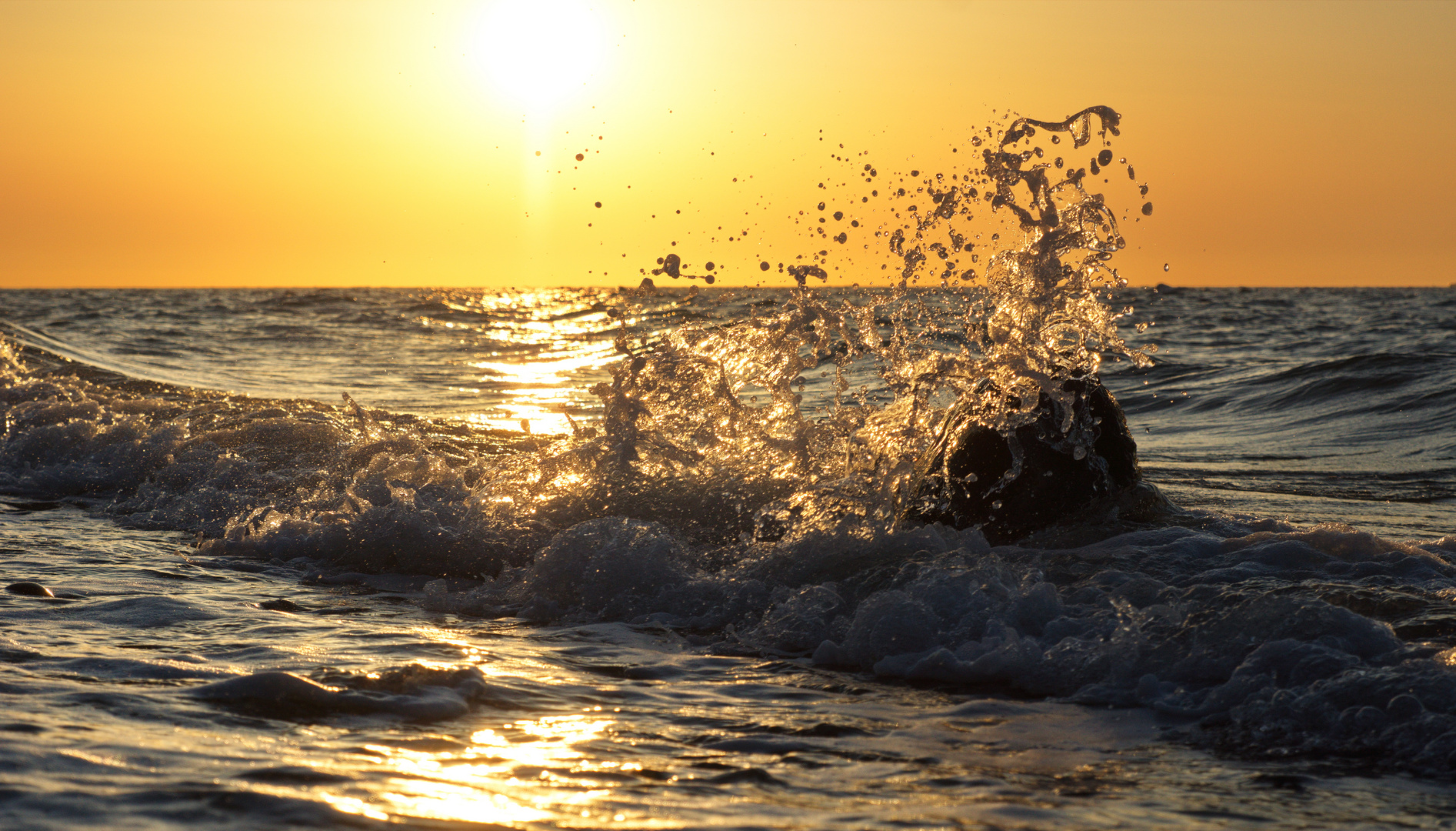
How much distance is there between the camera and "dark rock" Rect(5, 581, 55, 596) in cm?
435

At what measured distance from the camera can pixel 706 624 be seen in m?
4.29

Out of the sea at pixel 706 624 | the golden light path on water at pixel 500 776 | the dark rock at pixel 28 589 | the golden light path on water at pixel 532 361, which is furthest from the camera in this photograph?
the golden light path on water at pixel 532 361

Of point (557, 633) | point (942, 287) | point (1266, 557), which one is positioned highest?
point (942, 287)

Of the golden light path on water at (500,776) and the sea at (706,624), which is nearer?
the golden light path on water at (500,776)

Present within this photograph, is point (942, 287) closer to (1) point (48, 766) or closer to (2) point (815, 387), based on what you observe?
(1) point (48, 766)

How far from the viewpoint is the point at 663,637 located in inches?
163

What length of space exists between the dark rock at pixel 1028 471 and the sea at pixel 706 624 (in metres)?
0.18

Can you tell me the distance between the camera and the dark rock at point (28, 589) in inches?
171

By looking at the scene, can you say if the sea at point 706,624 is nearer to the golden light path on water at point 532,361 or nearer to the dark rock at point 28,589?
the dark rock at point 28,589

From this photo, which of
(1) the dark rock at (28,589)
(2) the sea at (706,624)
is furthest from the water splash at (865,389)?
(1) the dark rock at (28,589)

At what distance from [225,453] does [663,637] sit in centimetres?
484

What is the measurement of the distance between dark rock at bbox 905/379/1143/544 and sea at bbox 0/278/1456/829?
7.1 inches

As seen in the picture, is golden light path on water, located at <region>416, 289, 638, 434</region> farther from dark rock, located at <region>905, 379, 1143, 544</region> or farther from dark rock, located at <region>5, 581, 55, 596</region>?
dark rock, located at <region>5, 581, 55, 596</region>

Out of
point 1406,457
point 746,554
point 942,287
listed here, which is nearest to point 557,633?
point 746,554
